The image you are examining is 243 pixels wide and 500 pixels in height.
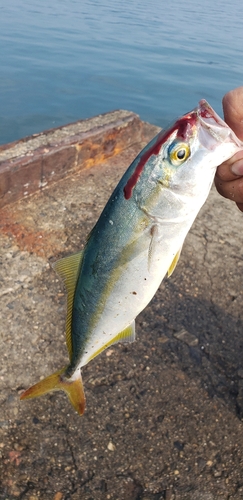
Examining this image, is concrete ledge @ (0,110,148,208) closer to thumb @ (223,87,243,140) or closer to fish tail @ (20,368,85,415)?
fish tail @ (20,368,85,415)

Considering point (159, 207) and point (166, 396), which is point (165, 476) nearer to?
point (166, 396)

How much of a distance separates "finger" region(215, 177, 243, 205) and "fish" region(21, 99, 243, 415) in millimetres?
384

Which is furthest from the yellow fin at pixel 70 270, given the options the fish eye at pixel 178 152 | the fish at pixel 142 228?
the fish eye at pixel 178 152

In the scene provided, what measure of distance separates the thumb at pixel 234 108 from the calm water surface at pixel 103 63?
8.99 meters

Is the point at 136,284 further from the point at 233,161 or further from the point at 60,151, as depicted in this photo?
the point at 60,151

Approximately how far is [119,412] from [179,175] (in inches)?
72.3

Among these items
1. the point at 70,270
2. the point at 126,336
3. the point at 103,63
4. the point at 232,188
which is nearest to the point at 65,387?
the point at 126,336

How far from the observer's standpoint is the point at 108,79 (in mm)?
15820

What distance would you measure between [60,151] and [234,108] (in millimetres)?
3420

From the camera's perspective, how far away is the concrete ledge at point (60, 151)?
16.4 feet

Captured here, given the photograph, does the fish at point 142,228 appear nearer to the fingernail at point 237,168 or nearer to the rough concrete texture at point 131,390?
the fingernail at point 237,168

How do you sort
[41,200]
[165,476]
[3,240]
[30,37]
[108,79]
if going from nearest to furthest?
[165,476]
[3,240]
[41,200]
[108,79]
[30,37]

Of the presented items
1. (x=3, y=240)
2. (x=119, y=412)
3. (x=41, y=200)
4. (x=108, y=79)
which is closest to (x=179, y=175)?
(x=119, y=412)

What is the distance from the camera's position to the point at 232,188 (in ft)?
8.09
